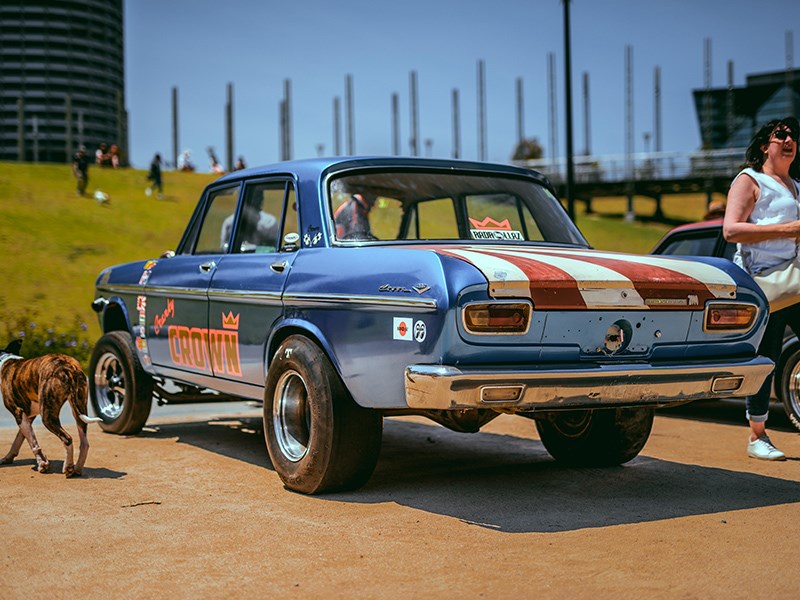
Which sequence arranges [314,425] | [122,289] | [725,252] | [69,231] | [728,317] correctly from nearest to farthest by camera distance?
[314,425] < [728,317] < [122,289] < [725,252] < [69,231]

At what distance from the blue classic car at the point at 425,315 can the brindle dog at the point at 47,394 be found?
33.7 inches

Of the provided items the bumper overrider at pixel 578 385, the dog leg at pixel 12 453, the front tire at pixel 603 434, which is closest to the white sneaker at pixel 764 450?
the front tire at pixel 603 434

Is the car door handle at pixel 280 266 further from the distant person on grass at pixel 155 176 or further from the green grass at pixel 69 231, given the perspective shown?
the distant person on grass at pixel 155 176

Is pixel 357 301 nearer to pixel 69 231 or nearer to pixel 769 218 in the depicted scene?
pixel 769 218

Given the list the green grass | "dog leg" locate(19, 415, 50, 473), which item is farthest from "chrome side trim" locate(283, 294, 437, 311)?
the green grass

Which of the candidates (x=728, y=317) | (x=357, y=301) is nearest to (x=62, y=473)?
(x=357, y=301)

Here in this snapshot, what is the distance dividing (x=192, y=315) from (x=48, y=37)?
125899 mm

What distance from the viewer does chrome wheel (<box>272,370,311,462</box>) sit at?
5.35m

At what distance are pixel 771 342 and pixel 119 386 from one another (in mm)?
4743

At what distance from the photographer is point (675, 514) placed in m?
4.84

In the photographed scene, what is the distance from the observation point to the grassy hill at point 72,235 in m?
22.0

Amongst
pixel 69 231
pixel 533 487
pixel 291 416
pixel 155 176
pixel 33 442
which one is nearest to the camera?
pixel 291 416

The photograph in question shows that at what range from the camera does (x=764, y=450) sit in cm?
629

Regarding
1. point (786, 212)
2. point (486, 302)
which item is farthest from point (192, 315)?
point (786, 212)
